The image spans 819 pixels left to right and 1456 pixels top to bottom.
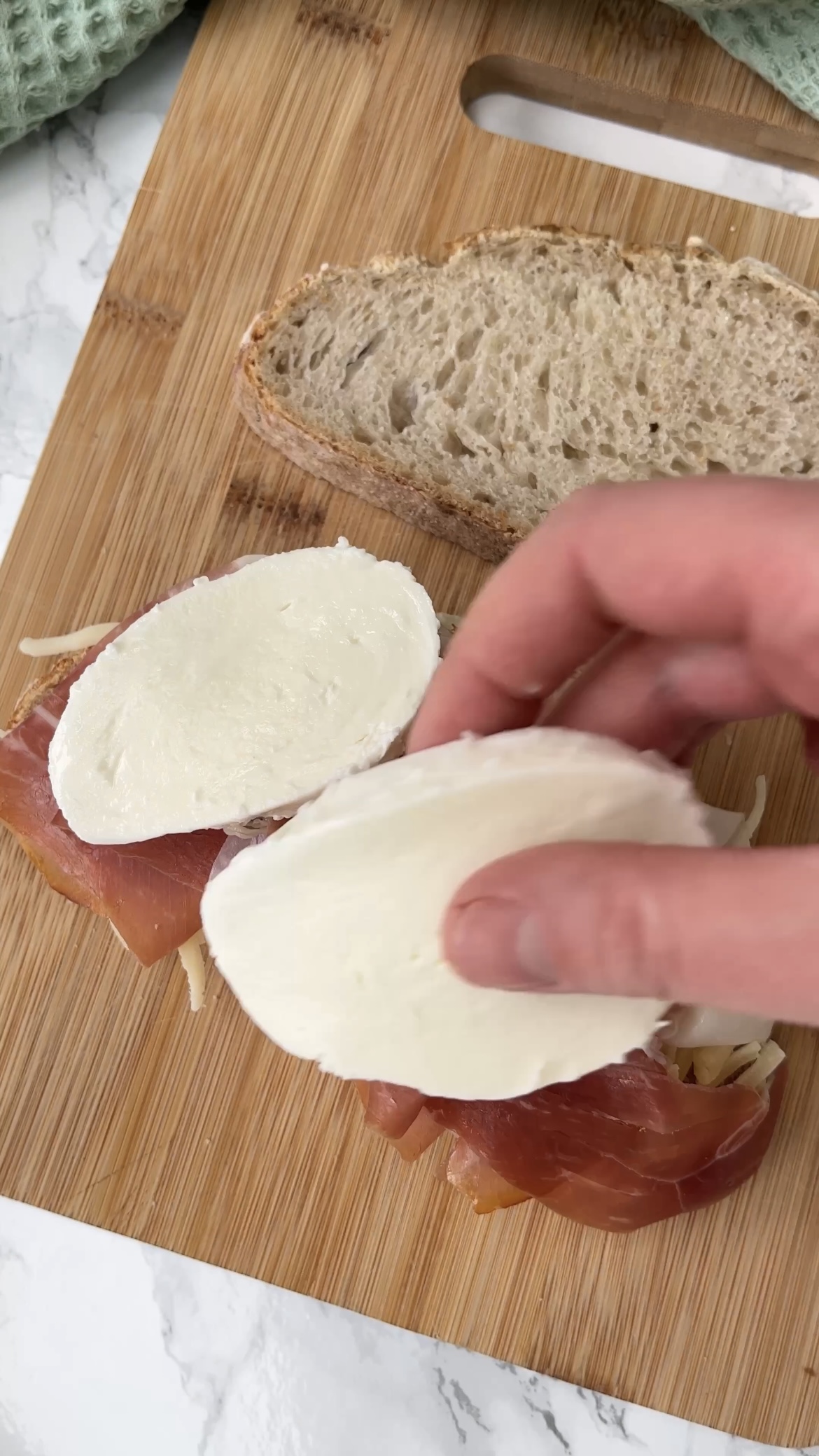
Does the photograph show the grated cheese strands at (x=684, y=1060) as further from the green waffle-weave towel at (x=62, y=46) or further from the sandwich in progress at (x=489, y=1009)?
the green waffle-weave towel at (x=62, y=46)

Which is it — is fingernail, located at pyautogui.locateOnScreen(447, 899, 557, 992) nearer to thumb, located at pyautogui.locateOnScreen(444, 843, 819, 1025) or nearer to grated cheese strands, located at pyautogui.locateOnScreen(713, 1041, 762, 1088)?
thumb, located at pyautogui.locateOnScreen(444, 843, 819, 1025)

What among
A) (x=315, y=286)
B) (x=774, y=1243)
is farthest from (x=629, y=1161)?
(x=315, y=286)

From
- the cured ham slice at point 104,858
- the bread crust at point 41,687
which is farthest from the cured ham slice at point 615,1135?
the bread crust at point 41,687

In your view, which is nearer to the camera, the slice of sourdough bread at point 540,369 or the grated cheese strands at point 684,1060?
the grated cheese strands at point 684,1060

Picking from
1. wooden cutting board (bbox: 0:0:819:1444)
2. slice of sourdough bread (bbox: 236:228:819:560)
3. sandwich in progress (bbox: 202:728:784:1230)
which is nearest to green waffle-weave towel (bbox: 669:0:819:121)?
wooden cutting board (bbox: 0:0:819:1444)

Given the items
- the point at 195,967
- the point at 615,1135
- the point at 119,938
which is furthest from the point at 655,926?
the point at 119,938

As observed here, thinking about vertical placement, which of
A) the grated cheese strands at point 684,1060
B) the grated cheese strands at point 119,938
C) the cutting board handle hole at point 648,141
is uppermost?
the cutting board handle hole at point 648,141

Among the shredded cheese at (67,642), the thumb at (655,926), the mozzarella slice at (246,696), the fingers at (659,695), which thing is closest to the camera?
the thumb at (655,926)
